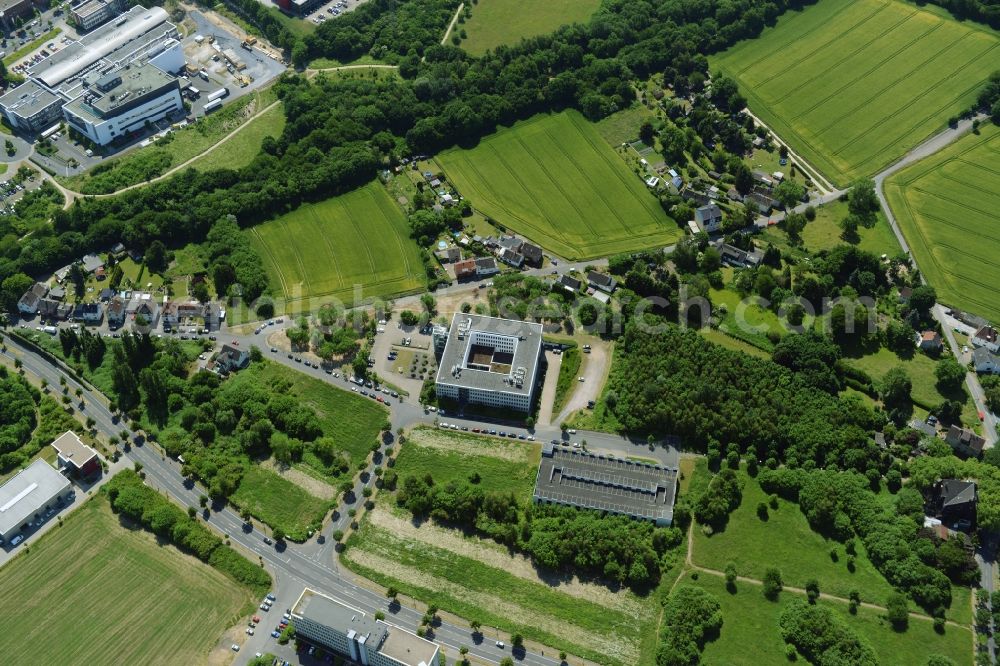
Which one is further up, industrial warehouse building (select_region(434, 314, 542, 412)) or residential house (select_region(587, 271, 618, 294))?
industrial warehouse building (select_region(434, 314, 542, 412))

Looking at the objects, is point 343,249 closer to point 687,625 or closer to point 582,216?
point 582,216

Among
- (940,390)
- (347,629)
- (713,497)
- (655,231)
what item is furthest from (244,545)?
(940,390)

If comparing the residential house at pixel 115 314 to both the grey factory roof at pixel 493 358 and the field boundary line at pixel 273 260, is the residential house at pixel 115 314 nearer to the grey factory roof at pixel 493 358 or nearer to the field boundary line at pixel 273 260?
the field boundary line at pixel 273 260

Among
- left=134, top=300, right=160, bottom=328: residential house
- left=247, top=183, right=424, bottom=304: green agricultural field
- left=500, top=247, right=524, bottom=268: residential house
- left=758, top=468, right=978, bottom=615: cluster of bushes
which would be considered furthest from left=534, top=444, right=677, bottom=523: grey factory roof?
left=134, top=300, right=160, bottom=328: residential house

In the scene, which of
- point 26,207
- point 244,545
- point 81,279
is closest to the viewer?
point 244,545

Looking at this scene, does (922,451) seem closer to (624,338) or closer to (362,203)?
(624,338)

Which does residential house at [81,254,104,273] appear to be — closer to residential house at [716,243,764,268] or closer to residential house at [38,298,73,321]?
residential house at [38,298,73,321]

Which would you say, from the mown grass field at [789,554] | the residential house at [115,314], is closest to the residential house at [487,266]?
the mown grass field at [789,554]

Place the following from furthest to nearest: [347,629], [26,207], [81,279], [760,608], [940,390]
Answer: [26,207] < [81,279] < [940,390] < [760,608] < [347,629]
